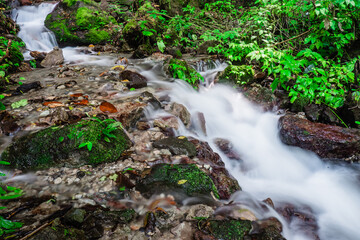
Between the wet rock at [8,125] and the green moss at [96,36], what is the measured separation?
784cm

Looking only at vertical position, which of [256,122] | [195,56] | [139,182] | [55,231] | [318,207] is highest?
[195,56]

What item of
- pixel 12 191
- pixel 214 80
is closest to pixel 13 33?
pixel 214 80

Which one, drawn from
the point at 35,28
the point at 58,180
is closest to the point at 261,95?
the point at 58,180

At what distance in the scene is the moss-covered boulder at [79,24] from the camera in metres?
9.96

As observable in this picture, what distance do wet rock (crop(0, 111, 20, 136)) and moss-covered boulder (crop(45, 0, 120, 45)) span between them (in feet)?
25.7

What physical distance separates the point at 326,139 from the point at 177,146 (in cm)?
317

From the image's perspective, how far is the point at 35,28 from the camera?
10.1 m

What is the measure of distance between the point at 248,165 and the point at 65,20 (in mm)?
11526

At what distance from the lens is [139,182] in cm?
249

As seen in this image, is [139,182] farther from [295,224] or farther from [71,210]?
[295,224]

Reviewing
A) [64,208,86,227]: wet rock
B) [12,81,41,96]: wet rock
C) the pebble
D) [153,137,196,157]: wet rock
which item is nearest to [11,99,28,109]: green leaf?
[12,81,41,96]: wet rock

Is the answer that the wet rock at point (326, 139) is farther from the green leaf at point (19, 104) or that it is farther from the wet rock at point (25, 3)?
the wet rock at point (25, 3)

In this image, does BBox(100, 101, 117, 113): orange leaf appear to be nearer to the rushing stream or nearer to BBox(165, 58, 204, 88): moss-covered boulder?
the rushing stream

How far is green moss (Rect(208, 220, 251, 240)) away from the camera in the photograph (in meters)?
1.86
